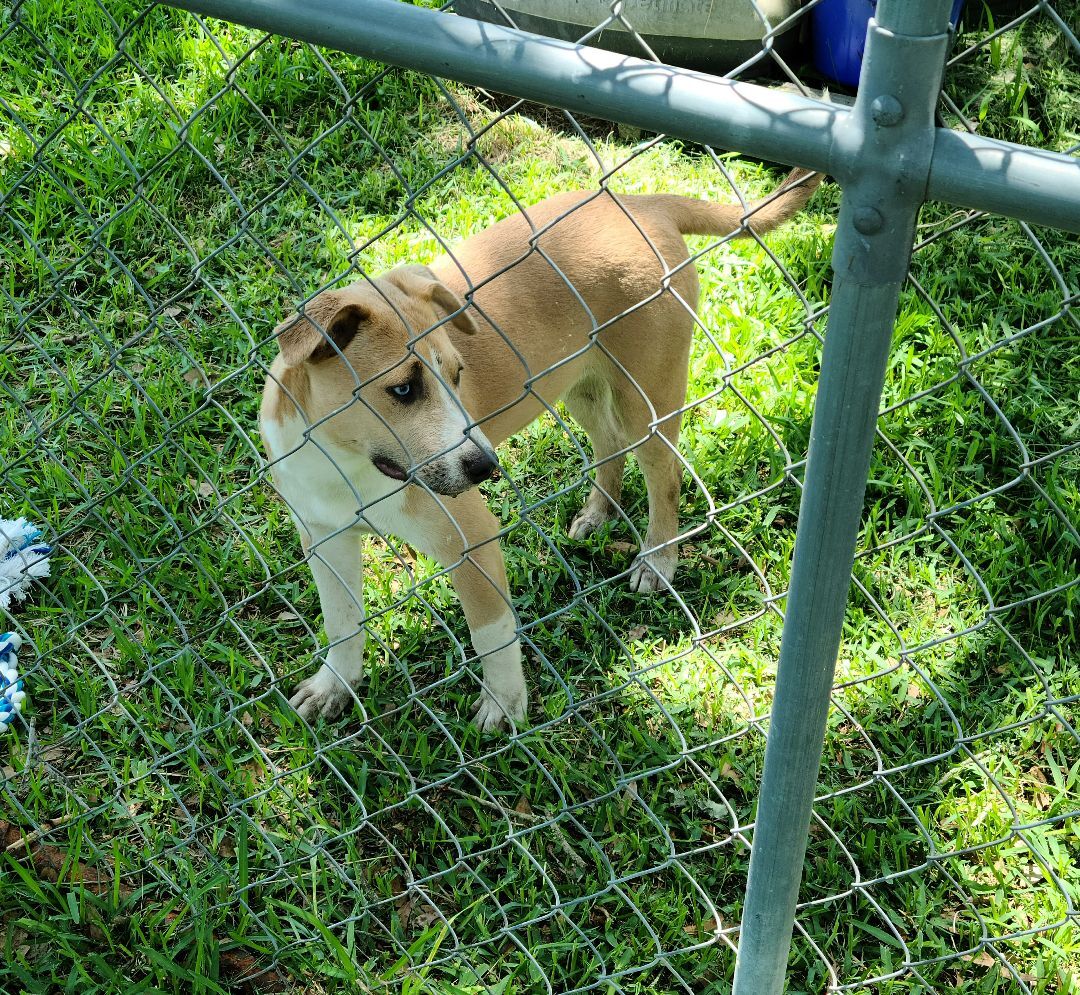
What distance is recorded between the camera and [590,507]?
3863mm

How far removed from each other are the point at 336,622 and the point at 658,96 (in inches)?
86.8

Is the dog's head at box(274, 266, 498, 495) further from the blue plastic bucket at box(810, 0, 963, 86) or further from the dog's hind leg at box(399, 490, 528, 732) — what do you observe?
the blue plastic bucket at box(810, 0, 963, 86)

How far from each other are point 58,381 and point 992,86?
4.15m

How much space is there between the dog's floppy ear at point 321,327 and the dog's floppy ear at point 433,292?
0.72 feet

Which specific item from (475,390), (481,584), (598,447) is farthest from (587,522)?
(481,584)

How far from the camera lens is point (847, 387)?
133 centimetres

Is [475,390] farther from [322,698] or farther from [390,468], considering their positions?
[322,698]

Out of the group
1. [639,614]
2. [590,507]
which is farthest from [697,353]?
[639,614]

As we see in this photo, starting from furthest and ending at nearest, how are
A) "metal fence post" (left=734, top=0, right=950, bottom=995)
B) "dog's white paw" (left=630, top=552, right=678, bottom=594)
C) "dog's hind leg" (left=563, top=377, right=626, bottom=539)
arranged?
1. "dog's hind leg" (left=563, top=377, right=626, bottom=539)
2. "dog's white paw" (left=630, top=552, right=678, bottom=594)
3. "metal fence post" (left=734, top=0, right=950, bottom=995)

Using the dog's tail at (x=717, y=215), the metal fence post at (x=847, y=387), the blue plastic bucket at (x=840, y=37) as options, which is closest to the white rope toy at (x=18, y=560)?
the dog's tail at (x=717, y=215)

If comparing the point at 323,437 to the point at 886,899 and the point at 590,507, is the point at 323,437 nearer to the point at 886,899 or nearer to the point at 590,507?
the point at 590,507

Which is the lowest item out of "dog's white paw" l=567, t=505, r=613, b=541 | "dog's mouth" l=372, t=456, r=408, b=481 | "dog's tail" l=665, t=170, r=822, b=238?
"dog's white paw" l=567, t=505, r=613, b=541

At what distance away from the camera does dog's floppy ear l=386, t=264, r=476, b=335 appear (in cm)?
281

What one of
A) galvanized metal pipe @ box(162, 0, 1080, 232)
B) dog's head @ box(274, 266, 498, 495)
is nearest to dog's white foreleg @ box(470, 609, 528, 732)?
dog's head @ box(274, 266, 498, 495)
